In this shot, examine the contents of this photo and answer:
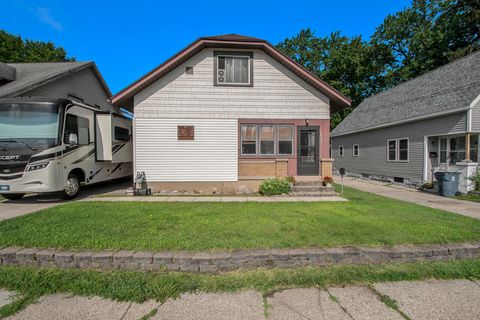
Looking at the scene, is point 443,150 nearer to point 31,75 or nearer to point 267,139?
point 267,139

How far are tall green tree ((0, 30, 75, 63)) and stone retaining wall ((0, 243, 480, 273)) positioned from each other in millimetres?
30863

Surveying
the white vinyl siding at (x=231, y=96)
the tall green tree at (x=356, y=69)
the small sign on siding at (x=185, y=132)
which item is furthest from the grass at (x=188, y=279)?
the tall green tree at (x=356, y=69)

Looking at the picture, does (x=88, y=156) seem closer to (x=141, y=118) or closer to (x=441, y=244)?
(x=141, y=118)

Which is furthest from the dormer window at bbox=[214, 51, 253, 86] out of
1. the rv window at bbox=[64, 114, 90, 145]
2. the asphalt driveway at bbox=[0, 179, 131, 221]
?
the asphalt driveway at bbox=[0, 179, 131, 221]

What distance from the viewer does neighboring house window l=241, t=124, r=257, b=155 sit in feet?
30.9

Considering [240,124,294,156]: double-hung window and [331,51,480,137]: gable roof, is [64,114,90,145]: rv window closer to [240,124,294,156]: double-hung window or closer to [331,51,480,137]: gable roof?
[240,124,294,156]: double-hung window

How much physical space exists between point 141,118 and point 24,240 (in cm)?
607

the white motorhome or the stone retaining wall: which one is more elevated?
the white motorhome

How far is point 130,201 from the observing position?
7.42 m

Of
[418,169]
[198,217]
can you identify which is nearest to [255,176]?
[198,217]

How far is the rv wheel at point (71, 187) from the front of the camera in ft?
24.9

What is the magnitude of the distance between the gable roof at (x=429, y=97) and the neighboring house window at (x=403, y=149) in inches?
44.5

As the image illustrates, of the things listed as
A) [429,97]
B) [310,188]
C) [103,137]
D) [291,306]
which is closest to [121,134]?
[103,137]

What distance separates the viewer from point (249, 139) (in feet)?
31.0
